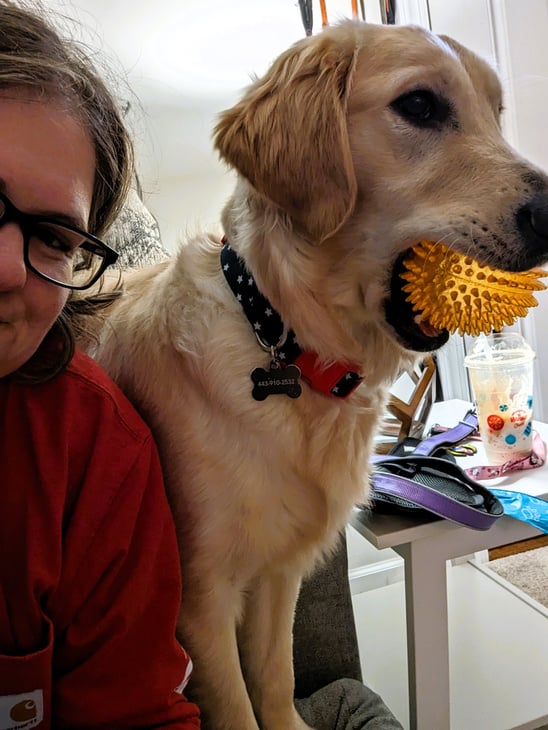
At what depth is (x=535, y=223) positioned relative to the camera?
70cm

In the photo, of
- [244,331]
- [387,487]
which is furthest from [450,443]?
[244,331]

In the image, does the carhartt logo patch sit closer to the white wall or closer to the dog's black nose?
Answer: the dog's black nose

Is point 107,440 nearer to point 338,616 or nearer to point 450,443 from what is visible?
point 338,616

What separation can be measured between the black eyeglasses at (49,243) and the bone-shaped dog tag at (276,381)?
0.83 feet

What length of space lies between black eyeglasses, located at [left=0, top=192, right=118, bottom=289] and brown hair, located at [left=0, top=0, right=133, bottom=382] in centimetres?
10

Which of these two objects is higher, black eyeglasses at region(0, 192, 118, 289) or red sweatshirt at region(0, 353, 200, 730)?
black eyeglasses at region(0, 192, 118, 289)

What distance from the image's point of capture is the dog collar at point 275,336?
2.64 feet

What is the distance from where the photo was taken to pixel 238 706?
0.87m

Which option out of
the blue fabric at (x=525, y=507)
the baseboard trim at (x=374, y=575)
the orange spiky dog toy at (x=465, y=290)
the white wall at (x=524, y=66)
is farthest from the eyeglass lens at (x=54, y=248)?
the baseboard trim at (x=374, y=575)

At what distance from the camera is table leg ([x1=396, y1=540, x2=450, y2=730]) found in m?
1.04

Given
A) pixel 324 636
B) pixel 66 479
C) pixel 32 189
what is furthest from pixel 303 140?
pixel 324 636

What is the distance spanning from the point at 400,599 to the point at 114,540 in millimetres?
1373

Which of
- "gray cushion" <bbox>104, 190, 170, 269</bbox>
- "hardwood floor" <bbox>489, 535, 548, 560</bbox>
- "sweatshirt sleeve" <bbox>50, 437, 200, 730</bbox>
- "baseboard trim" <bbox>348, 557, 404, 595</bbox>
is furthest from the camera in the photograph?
"hardwood floor" <bbox>489, 535, 548, 560</bbox>

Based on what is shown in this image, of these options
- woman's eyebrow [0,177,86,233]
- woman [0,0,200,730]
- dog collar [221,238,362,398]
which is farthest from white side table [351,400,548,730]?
woman's eyebrow [0,177,86,233]
